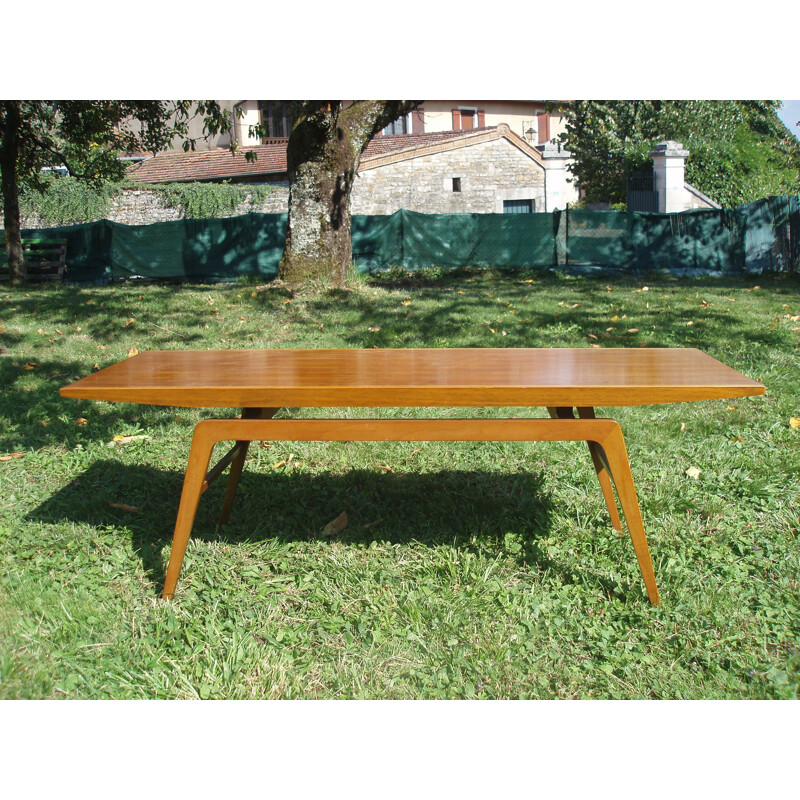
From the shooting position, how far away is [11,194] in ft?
46.5

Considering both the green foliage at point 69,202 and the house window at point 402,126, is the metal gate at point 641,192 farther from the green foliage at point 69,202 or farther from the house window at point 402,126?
the green foliage at point 69,202

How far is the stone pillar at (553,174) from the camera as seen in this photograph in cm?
2642

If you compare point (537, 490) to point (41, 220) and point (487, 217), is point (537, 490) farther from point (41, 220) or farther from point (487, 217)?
point (41, 220)

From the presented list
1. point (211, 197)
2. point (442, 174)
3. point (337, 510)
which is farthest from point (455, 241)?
point (337, 510)

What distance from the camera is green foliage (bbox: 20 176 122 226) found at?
2309 centimetres

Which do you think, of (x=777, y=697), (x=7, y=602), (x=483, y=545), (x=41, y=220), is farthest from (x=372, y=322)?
(x=41, y=220)

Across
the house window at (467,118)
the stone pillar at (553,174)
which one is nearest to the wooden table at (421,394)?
the stone pillar at (553,174)

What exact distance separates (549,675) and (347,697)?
0.64m

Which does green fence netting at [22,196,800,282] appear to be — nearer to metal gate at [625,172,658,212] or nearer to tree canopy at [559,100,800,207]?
metal gate at [625,172,658,212]

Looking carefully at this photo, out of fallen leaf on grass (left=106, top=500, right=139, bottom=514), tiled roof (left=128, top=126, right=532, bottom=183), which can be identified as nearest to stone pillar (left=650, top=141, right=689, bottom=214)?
tiled roof (left=128, top=126, right=532, bottom=183)

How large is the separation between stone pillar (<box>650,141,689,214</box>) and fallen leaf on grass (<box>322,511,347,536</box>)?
20521 millimetres

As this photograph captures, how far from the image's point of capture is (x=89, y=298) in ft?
32.1

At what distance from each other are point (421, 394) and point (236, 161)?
26837 mm

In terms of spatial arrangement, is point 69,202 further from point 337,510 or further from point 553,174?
point 337,510
